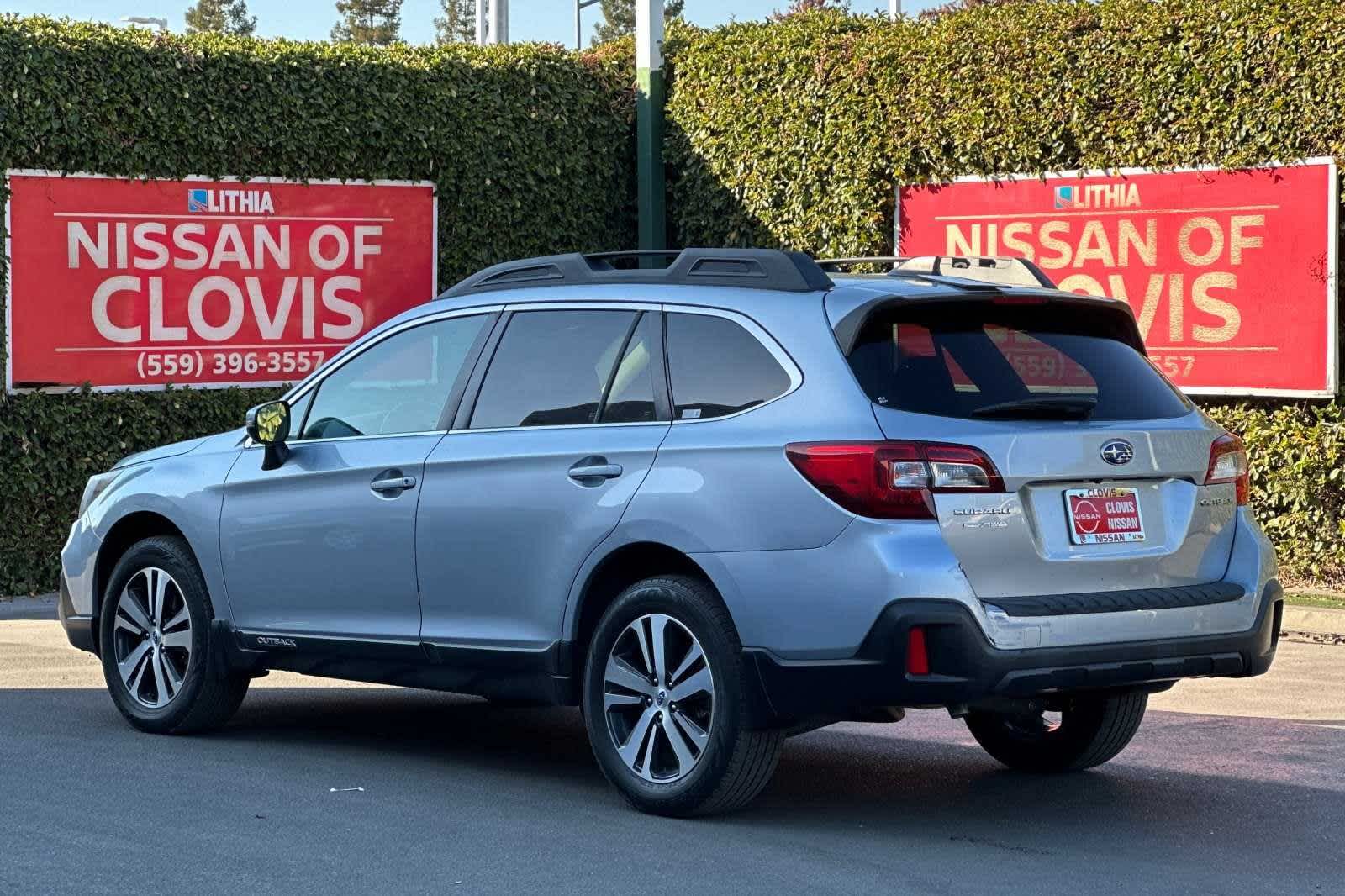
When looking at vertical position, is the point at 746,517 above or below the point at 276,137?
below

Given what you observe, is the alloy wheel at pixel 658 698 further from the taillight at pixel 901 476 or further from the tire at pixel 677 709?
the taillight at pixel 901 476

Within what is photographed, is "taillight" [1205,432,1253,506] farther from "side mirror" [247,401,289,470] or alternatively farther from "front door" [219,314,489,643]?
"side mirror" [247,401,289,470]

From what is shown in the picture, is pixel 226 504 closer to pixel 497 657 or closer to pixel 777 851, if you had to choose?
pixel 497 657

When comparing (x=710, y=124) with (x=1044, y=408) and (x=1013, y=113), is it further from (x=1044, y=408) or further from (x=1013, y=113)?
(x=1044, y=408)

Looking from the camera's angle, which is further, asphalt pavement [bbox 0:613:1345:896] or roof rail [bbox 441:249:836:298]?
roof rail [bbox 441:249:836:298]

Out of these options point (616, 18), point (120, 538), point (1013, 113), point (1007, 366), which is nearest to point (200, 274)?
point (1013, 113)

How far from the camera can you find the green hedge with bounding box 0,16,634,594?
14.5m

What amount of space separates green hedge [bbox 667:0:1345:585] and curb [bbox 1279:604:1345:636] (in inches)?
38.0

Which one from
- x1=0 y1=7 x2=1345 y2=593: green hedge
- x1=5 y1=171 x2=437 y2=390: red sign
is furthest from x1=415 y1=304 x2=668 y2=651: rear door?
x1=5 y1=171 x2=437 y2=390: red sign

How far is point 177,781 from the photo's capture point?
7.91 metres

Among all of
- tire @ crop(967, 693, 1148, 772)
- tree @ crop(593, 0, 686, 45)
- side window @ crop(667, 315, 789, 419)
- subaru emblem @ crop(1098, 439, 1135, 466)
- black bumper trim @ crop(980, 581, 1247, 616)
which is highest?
tree @ crop(593, 0, 686, 45)

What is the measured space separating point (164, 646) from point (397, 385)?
1647 millimetres

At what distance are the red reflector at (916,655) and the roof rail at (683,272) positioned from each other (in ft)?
4.35

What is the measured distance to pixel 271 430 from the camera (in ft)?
28.2
